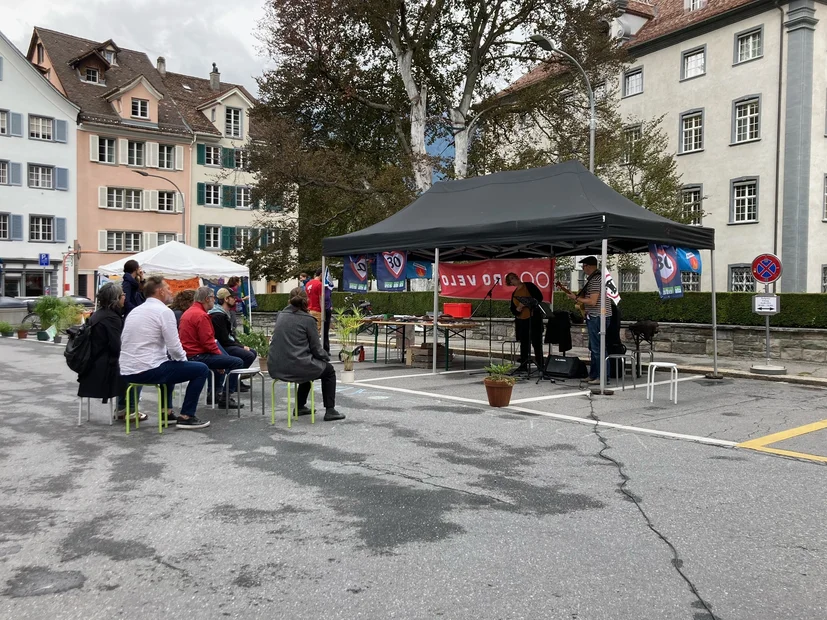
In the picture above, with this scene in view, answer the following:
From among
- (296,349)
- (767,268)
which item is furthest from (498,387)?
(767,268)

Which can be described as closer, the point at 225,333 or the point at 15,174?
the point at 225,333

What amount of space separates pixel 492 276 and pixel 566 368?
3.96 m

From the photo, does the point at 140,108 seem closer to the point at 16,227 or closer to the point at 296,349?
the point at 16,227

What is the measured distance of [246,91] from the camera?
5522 cm

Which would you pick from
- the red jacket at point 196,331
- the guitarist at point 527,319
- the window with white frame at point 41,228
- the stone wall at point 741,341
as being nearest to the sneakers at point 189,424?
the red jacket at point 196,331

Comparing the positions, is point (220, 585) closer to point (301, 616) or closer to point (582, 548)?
point (301, 616)

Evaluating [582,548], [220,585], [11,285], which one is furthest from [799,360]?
[11,285]

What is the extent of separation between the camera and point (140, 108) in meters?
49.4

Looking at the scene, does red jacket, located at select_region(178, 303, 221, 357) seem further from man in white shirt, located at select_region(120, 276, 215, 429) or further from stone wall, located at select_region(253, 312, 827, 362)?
stone wall, located at select_region(253, 312, 827, 362)

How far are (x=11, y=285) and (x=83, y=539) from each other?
146 ft

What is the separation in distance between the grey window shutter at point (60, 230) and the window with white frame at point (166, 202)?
607 cm

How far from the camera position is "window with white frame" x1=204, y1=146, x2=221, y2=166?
5212 cm

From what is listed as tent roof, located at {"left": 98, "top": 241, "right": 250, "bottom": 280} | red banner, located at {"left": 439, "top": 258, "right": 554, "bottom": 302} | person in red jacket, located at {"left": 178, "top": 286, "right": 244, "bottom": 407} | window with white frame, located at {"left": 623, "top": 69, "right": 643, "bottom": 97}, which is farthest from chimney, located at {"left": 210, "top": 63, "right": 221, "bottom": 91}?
person in red jacket, located at {"left": 178, "top": 286, "right": 244, "bottom": 407}

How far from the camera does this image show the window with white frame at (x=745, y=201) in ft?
104
